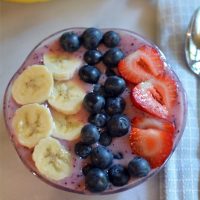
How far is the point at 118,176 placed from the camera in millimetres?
1022

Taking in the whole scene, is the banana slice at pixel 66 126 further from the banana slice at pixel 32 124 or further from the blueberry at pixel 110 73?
the blueberry at pixel 110 73

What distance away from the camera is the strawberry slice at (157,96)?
108 cm

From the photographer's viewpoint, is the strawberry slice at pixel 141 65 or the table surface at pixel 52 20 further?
the table surface at pixel 52 20

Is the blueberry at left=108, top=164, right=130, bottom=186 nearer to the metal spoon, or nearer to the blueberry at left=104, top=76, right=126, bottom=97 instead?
the blueberry at left=104, top=76, right=126, bottom=97

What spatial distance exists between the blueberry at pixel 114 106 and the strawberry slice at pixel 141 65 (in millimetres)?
65

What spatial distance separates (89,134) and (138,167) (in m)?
0.12

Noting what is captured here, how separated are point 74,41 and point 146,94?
0.68ft

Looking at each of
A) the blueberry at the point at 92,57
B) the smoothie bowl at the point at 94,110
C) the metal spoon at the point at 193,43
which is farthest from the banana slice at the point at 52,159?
the metal spoon at the point at 193,43

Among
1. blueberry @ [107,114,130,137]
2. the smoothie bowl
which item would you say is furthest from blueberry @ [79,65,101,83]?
blueberry @ [107,114,130,137]

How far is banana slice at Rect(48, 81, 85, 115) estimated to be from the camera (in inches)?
42.7

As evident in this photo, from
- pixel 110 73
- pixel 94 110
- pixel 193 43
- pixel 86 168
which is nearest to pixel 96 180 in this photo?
pixel 86 168

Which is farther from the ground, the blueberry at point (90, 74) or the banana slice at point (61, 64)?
the banana slice at point (61, 64)

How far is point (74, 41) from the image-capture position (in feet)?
3.75

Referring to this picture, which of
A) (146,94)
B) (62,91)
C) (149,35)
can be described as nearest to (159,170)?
(146,94)
